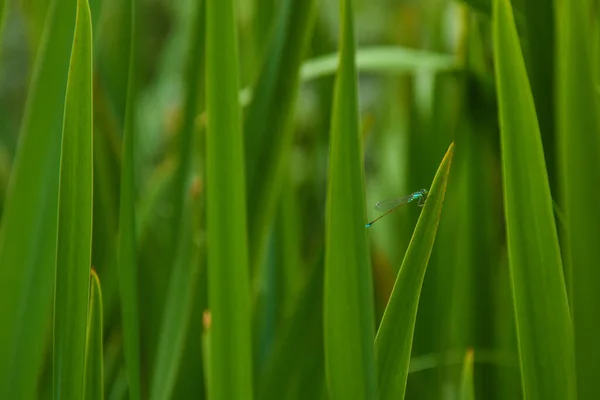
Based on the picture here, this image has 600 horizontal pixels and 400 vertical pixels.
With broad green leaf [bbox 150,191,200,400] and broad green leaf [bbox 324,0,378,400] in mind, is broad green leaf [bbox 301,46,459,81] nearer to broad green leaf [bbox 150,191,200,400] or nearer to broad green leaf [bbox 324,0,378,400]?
broad green leaf [bbox 150,191,200,400]

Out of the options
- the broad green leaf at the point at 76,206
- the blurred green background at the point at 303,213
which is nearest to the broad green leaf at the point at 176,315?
the blurred green background at the point at 303,213

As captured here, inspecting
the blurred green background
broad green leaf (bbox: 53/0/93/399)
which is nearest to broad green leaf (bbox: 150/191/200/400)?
the blurred green background

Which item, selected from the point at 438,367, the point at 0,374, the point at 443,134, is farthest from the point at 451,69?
the point at 0,374

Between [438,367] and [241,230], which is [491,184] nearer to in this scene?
[438,367]

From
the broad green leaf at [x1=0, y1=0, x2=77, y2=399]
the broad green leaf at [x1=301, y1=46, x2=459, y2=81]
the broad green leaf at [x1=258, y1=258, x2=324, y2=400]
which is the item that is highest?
the broad green leaf at [x1=301, y1=46, x2=459, y2=81]

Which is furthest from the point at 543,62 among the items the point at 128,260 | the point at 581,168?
the point at 128,260

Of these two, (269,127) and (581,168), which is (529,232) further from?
(269,127)
